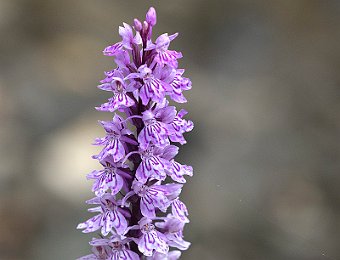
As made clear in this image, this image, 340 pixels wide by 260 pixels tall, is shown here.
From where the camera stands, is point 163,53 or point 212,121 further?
point 212,121

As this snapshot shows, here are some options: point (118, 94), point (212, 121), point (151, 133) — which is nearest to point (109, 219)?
point (151, 133)

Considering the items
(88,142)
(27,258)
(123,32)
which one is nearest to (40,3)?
(88,142)

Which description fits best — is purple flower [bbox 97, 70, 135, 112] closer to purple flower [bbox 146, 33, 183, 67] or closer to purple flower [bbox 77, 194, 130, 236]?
purple flower [bbox 146, 33, 183, 67]

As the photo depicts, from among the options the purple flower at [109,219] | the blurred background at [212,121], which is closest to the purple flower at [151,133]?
the purple flower at [109,219]

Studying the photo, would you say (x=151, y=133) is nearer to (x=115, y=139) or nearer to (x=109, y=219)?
(x=115, y=139)

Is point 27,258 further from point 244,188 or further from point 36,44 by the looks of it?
point 36,44

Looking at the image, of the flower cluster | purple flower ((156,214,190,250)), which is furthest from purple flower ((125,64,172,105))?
purple flower ((156,214,190,250))
